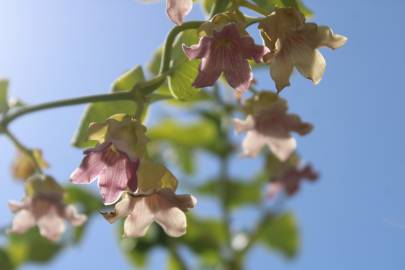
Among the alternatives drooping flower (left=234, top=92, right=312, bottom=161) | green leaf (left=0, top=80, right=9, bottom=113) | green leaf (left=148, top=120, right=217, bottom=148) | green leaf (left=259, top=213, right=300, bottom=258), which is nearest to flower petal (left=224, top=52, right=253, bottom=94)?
drooping flower (left=234, top=92, right=312, bottom=161)

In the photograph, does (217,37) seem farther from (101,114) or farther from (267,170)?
(267,170)

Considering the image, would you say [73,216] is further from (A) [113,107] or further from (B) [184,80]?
(B) [184,80]

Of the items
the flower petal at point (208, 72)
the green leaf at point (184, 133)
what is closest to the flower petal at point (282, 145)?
the flower petal at point (208, 72)

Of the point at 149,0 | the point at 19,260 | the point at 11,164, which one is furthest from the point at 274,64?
the point at 19,260

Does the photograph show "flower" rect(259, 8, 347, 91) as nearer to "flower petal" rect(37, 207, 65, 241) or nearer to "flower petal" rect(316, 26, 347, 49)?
"flower petal" rect(316, 26, 347, 49)

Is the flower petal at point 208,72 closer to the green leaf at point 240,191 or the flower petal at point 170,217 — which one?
the flower petal at point 170,217

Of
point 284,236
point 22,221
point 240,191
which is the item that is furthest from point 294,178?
point 22,221

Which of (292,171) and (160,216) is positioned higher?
(160,216)
